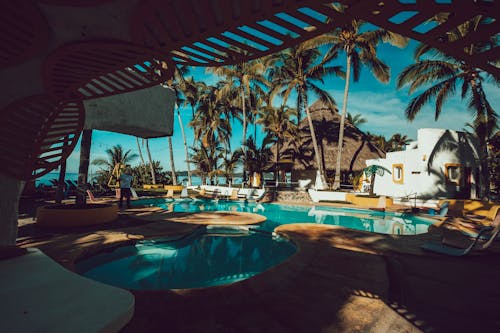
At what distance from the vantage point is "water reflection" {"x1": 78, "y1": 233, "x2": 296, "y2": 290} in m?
5.15

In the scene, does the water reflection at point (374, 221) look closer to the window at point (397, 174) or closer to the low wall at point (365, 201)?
the low wall at point (365, 201)

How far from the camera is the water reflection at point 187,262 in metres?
5.15

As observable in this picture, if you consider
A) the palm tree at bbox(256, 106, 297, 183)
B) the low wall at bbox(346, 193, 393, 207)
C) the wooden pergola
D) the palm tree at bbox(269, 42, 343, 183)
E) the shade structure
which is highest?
the palm tree at bbox(269, 42, 343, 183)

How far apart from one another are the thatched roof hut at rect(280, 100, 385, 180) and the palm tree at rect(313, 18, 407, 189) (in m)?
5.52

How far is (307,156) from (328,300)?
894 inches

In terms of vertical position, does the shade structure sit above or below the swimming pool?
above

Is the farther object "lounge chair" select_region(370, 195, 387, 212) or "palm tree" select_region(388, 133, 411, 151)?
"palm tree" select_region(388, 133, 411, 151)

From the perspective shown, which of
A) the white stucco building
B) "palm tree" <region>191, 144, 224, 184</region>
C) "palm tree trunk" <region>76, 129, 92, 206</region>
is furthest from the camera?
"palm tree" <region>191, 144, 224, 184</region>

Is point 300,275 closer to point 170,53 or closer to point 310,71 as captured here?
point 170,53

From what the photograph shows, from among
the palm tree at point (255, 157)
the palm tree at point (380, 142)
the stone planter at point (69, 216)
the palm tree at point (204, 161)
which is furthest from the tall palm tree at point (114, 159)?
the palm tree at point (380, 142)

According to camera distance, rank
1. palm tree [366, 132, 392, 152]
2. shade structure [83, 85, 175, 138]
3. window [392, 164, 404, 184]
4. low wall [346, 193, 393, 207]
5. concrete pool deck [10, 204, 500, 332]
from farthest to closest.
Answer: palm tree [366, 132, 392, 152]
window [392, 164, 404, 184]
low wall [346, 193, 393, 207]
shade structure [83, 85, 175, 138]
concrete pool deck [10, 204, 500, 332]

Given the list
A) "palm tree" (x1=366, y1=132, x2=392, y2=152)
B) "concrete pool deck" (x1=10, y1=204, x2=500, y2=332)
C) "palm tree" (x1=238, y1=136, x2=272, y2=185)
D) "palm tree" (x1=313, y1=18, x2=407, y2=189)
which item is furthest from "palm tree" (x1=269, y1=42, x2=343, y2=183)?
"palm tree" (x1=366, y1=132, x2=392, y2=152)

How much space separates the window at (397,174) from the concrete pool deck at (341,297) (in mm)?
15185

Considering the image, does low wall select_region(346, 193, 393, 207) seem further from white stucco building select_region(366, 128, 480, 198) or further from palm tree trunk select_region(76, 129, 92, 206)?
palm tree trunk select_region(76, 129, 92, 206)
